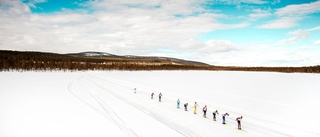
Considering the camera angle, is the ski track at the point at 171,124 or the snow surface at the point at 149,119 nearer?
the ski track at the point at 171,124

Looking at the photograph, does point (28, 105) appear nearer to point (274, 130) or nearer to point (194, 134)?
point (194, 134)

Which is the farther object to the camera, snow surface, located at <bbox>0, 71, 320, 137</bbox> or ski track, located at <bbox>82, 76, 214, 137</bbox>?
snow surface, located at <bbox>0, 71, 320, 137</bbox>

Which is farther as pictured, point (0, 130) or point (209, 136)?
point (0, 130)

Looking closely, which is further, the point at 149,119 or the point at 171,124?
the point at 149,119

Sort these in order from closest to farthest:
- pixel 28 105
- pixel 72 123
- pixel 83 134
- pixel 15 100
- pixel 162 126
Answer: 1. pixel 83 134
2. pixel 162 126
3. pixel 72 123
4. pixel 28 105
5. pixel 15 100

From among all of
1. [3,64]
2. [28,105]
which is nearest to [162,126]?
[28,105]

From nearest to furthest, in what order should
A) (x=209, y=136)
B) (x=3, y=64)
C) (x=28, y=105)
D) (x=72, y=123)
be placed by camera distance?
(x=209, y=136)
(x=72, y=123)
(x=28, y=105)
(x=3, y=64)

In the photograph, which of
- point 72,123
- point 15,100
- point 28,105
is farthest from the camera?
point 15,100

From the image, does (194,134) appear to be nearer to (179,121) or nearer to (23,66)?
(179,121)

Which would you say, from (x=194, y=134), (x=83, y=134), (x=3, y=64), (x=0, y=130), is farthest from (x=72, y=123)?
(x=3, y=64)
